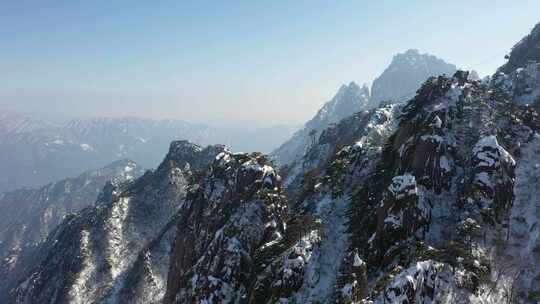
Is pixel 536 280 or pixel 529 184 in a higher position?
pixel 529 184

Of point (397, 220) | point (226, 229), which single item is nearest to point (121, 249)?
point (226, 229)

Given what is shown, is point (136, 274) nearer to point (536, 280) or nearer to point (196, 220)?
point (196, 220)

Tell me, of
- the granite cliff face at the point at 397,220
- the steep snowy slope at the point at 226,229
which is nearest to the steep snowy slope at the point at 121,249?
the steep snowy slope at the point at 226,229

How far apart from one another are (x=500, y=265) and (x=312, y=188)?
27883 mm

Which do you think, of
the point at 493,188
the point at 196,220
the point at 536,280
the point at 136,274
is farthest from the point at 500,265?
the point at 136,274

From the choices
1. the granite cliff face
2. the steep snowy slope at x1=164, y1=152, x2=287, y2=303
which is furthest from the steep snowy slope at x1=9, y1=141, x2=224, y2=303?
the granite cliff face

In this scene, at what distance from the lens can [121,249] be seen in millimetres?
140750

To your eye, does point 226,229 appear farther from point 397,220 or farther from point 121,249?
point 121,249

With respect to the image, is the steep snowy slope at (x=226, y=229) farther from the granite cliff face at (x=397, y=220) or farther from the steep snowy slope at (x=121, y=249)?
the steep snowy slope at (x=121, y=249)

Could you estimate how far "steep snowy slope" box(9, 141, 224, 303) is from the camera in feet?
393

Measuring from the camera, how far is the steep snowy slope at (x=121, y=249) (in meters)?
120

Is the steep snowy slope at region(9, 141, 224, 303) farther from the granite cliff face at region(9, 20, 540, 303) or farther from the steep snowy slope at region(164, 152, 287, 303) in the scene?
the granite cliff face at region(9, 20, 540, 303)

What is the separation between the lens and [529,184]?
43969mm

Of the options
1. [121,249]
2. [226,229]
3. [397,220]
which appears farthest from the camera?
[121,249]
